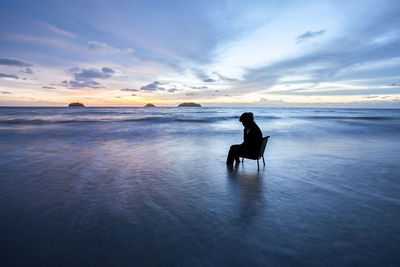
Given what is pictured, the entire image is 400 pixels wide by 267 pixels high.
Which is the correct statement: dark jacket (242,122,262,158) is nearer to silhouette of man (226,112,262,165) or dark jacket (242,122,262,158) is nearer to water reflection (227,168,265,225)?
silhouette of man (226,112,262,165)

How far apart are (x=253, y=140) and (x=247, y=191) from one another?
1967mm

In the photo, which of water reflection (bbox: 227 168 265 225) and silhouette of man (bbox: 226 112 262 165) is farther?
silhouette of man (bbox: 226 112 262 165)

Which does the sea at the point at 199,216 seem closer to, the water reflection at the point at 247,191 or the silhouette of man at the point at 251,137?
the water reflection at the point at 247,191

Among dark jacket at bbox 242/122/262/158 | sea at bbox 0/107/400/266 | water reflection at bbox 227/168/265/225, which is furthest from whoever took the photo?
dark jacket at bbox 242/122/262/158

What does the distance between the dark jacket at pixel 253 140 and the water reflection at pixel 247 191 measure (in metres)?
0.55

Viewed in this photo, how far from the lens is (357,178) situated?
5715 millimetres

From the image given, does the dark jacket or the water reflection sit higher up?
the dark jacket

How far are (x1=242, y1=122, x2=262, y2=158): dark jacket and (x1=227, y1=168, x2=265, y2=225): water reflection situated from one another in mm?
545

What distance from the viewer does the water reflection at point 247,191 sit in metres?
3.73

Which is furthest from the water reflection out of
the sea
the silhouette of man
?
the silhouette of man

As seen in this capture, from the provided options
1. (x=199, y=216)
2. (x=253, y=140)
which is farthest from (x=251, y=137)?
(x=199, y=216)

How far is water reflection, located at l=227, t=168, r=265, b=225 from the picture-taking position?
373cm

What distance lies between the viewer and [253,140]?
20.9ft

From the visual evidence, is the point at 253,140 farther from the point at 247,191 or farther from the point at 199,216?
the point at 199,216
